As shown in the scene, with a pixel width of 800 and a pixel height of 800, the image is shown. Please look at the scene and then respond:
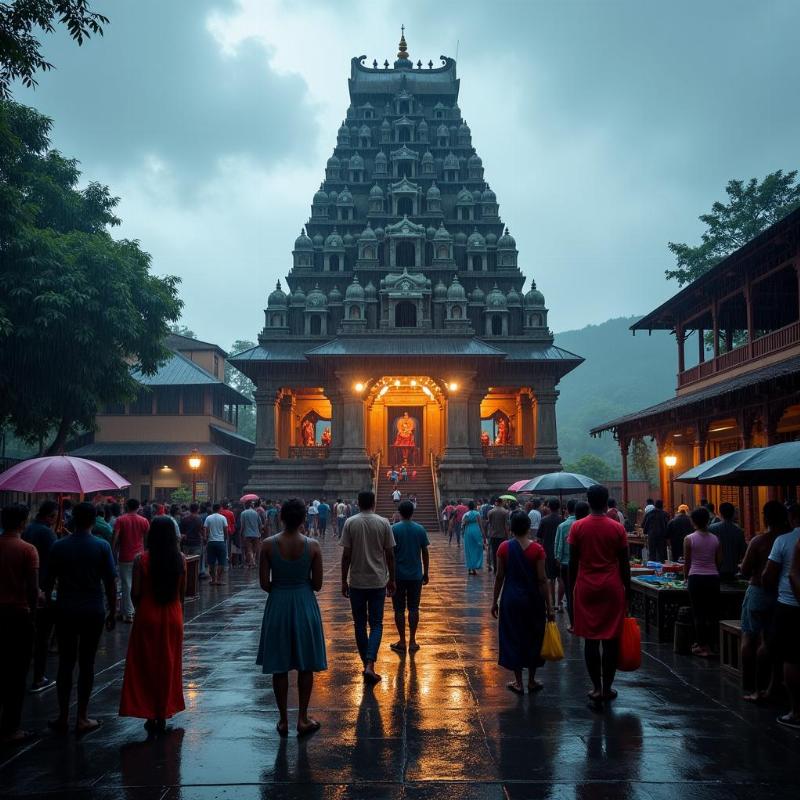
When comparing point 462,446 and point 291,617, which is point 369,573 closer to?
point 291,617

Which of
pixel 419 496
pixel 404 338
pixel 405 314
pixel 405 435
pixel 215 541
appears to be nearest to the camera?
pixel 215 541

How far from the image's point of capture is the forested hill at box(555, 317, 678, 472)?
110m

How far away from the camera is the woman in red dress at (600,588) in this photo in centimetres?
648

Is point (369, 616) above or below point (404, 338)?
below

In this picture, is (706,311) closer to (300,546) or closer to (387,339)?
(387,339)

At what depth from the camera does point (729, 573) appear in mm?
9414

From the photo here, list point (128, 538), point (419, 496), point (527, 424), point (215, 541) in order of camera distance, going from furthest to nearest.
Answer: point (527, 424)
point (419, 496)
point (215, 541)
point (128, 538)

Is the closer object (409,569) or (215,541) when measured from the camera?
(409,569)

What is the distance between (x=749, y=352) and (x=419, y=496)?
15808mm

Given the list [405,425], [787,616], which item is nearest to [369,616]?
[787,616]

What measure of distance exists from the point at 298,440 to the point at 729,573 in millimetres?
34970

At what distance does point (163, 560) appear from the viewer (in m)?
5.73

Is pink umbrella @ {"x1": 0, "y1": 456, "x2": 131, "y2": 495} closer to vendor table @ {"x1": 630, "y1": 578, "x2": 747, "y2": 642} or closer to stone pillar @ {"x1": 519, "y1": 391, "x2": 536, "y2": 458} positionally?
vendor table @ {"x1": 630, "y1": 578, "x2": 747, "y2": 642}

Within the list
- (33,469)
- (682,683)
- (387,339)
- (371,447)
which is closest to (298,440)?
(371,447)
